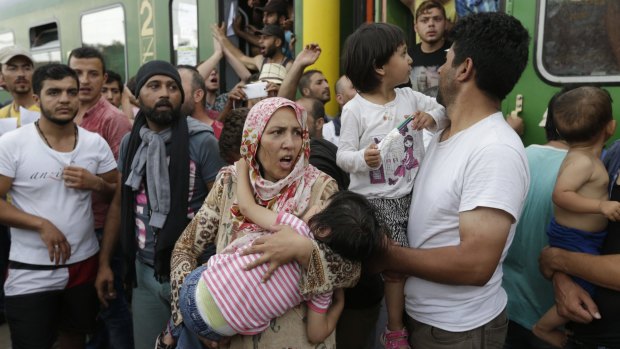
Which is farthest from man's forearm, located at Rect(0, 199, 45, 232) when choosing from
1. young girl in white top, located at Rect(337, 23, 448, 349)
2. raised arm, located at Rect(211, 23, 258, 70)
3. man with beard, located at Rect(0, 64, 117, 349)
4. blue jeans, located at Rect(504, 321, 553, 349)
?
raised arm, located at Rect(211, 23, 258, 70)

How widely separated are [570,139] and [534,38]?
0.80 m

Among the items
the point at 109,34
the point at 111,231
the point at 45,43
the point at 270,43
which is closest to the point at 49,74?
the point at 111,231

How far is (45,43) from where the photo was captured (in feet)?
22.7

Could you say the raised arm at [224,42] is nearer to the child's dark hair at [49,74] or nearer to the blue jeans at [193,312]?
the child's dark hair at [49,74]

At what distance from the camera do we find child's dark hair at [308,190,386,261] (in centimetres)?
138

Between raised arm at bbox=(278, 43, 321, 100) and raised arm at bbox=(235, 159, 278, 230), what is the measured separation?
1557mm

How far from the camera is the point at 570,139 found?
6.32 ft

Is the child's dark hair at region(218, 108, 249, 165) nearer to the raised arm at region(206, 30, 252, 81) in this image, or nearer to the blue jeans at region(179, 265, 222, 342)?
the blue jeans at region(179, 265, 222, 342)

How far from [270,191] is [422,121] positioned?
23.0 inches

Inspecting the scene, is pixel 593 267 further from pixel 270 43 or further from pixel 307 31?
pixel 270 43

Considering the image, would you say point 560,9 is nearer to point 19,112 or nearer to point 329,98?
point 329,98

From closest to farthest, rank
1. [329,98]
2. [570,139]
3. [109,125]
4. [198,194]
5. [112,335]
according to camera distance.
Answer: [570,139] < [198,194] < [112,335] < [109,125] < [329,98]

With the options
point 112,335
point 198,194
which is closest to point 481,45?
point 198,194

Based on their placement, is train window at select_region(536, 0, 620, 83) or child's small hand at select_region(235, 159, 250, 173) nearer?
child's small hand at select_region(235, 159, 250, 173)
